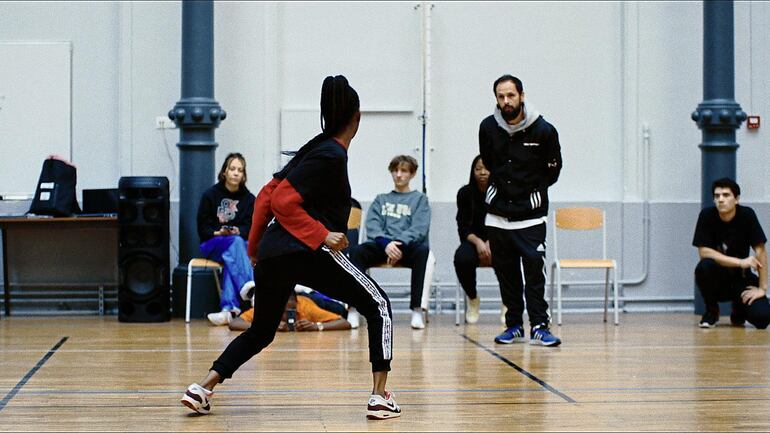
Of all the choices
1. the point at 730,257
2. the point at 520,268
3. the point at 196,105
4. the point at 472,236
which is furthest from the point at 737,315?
the point at 196,105

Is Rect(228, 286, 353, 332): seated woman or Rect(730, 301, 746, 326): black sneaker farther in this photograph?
Rect(730, 301, 746, 326): black sneaker

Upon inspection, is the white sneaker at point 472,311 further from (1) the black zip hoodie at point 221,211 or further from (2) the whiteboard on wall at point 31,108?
(2) the whiteboard on wall at point 31,108

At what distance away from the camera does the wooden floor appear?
12.8ft

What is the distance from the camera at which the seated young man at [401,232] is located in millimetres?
7586

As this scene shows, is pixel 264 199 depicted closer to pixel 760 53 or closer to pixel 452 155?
pixel 452 155

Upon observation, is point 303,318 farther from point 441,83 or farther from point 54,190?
point 441,83

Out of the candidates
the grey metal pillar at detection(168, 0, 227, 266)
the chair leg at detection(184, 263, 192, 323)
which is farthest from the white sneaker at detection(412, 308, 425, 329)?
the grey metal pillar at detection(168, 0, 227, 266)

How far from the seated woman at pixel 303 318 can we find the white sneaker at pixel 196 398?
10.6 feet

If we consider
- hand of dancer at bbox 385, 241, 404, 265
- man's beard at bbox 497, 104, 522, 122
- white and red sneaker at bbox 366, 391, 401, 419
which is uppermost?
man's beard at bbox 497, 104, 522, 122

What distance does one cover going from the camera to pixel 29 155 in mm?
8445

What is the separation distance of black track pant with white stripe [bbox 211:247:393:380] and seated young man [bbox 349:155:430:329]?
139 inches

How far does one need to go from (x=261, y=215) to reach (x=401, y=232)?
3.81 meters

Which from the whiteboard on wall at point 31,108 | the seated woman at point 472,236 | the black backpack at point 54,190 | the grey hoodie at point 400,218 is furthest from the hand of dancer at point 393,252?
the whiteboard on wall at point 31,108

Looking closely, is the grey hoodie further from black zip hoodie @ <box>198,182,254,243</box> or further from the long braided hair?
the long braided hair
